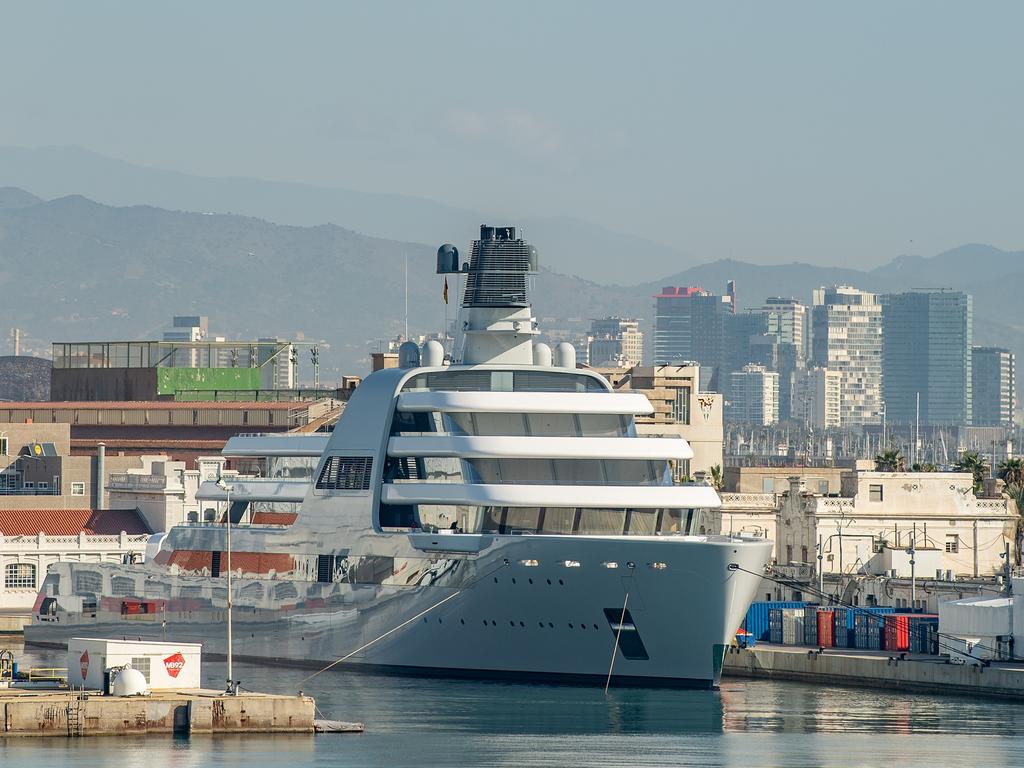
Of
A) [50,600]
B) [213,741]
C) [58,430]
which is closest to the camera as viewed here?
[213,741]

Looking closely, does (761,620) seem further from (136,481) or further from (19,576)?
(136,481)

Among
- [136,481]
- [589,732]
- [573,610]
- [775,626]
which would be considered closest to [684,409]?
[136,481]

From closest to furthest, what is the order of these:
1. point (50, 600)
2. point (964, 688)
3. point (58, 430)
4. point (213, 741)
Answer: point (213, 741), point (964, 688), point (50, 600), point (58, 430)

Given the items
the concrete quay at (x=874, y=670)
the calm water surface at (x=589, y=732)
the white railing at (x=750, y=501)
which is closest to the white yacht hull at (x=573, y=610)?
the calm water surface at (x=589, y=732)

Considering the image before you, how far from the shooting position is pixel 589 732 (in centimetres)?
5022

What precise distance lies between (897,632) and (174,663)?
21911 mm

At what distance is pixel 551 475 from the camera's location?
193ft

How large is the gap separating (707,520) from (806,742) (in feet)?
136

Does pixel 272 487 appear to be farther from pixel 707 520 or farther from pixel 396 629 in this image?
pixel 707 520

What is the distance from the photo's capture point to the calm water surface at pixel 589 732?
151 ft

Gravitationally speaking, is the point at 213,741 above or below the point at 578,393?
below

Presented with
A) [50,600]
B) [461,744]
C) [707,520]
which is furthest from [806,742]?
[707,520]

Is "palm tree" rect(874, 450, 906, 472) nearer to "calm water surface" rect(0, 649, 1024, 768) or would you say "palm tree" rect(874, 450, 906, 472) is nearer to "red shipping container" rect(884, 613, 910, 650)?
"red shipping container" rect(884, 613, 910, 650)

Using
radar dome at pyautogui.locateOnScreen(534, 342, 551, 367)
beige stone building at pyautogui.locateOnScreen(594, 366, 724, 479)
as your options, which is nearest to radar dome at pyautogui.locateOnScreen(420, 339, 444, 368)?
radar dome at pyautogui.locateOnScreen(534, 342, 551, 367)
